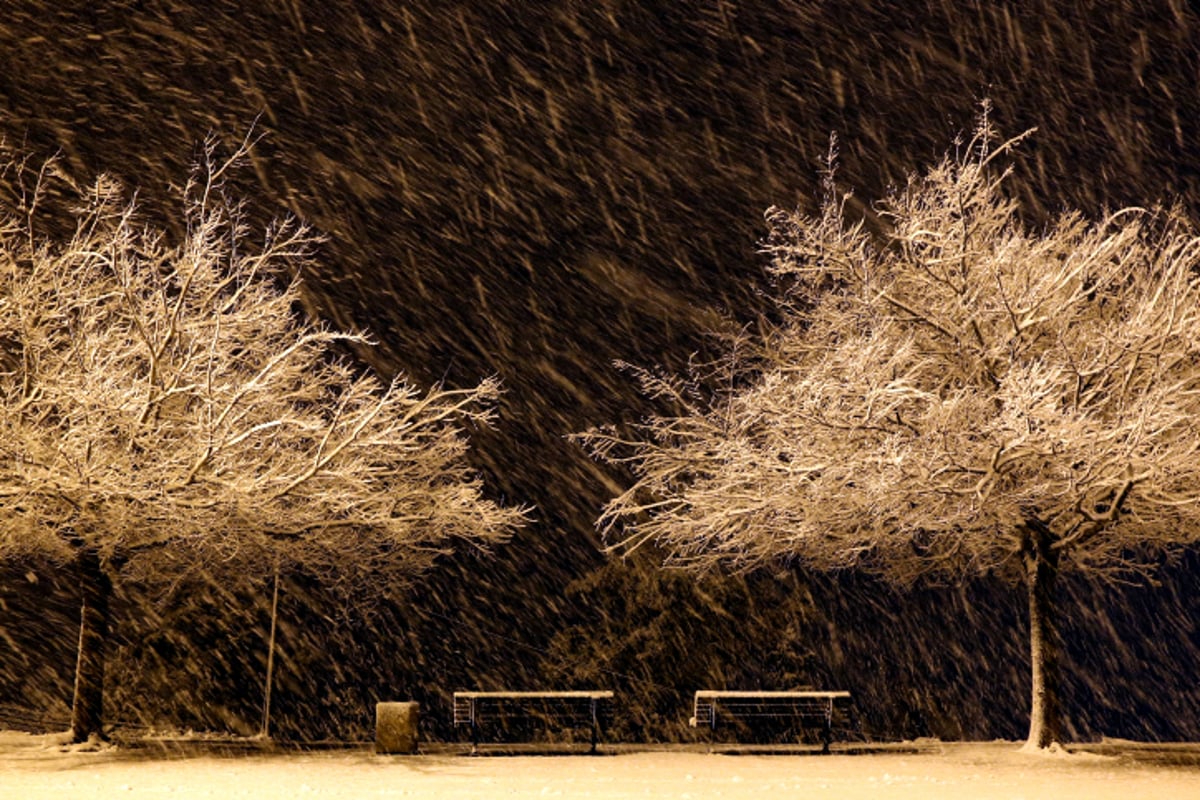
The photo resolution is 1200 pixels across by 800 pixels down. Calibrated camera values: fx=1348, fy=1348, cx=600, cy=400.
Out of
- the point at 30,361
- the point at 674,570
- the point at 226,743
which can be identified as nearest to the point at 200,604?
the point at 226,743

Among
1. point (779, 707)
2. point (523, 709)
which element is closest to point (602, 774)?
point (523, 709)

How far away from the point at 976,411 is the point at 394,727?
726 cm

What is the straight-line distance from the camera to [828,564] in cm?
1767

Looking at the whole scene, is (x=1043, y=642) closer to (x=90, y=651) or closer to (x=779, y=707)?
(x=779, y=707)

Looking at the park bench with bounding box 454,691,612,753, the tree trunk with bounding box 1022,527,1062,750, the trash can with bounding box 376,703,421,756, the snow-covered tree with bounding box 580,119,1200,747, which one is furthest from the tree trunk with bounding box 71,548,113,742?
the tree trunk with bounding box 1022,527,1062,750

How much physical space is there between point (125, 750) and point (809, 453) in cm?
839

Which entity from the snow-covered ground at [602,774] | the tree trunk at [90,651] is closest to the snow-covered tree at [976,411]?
the snow-covered ground at [602,774]

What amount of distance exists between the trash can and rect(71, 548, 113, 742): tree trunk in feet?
11.0

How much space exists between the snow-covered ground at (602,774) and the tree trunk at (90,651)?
1.79 ft

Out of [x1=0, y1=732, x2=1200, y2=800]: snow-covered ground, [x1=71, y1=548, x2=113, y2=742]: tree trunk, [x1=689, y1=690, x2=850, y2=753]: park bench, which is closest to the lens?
[x1=0, y1=732, x2=1200, y2=800]: snow-covered ground

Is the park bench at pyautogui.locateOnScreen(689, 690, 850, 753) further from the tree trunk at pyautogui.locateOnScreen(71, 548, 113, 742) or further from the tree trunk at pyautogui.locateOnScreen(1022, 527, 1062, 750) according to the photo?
the tree trunk at pyautogui.locateOnScreen(71, 548, 113, 742)

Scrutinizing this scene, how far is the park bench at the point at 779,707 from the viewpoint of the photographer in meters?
16.0

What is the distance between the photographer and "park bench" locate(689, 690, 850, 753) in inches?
631

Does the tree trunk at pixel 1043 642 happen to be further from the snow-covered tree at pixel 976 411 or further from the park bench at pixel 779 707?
the park bench at pixel 779 707
